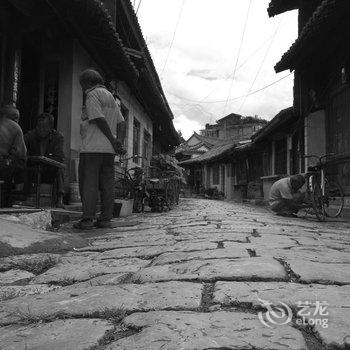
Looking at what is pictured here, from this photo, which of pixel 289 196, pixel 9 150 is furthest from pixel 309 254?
pixel 289 196

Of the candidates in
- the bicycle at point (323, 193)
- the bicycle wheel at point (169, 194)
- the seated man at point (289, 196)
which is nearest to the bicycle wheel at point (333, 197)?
the bicycle at point (323, 193)

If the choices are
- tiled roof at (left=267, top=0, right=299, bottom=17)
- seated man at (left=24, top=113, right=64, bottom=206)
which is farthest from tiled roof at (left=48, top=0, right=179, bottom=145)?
tiled roof at (left=267, top=0, right=299, bottom=17)

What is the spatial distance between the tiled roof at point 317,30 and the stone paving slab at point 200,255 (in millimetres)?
4526

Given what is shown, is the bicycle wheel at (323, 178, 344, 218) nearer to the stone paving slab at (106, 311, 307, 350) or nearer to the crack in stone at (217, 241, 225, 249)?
the crack in stone at (217, 241, 225, 249)

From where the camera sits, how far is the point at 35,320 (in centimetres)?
168

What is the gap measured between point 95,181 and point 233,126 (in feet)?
174

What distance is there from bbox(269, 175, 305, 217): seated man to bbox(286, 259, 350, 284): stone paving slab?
19.5ft

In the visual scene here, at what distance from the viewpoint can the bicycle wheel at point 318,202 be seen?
7426 mm

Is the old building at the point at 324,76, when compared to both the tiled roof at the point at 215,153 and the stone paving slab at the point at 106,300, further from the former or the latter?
the tiled roof at the point at 215,153

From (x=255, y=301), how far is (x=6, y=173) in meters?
3.80

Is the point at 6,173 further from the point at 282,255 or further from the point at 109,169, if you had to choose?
the point at 282,255

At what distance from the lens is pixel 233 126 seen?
56.8m

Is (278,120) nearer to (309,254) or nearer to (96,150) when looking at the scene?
(96,150)

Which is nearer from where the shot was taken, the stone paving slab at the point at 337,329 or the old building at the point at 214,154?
the stone paving slab at the point at 337,329
